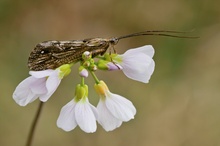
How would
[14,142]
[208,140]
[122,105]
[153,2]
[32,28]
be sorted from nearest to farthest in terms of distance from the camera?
[122,105] → [14,142] → [208,140] → [32,28] → [153,2]

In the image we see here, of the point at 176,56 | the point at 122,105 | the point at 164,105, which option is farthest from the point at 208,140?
the point at 122,105

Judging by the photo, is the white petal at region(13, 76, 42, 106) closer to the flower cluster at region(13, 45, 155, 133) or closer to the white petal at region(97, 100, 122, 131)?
the flower cluster at region(13, 45, 155, 133)

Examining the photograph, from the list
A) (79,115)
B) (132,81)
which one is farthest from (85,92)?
(132,81)

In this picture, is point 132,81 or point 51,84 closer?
point 51,84

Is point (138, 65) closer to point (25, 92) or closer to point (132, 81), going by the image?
point (25, 92)

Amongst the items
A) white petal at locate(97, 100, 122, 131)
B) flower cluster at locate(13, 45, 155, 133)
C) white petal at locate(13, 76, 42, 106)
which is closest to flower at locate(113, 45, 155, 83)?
flower cluster at locate(13, 45, 155, 133)

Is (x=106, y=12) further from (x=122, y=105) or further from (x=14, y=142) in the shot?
(x=122, y=105)
